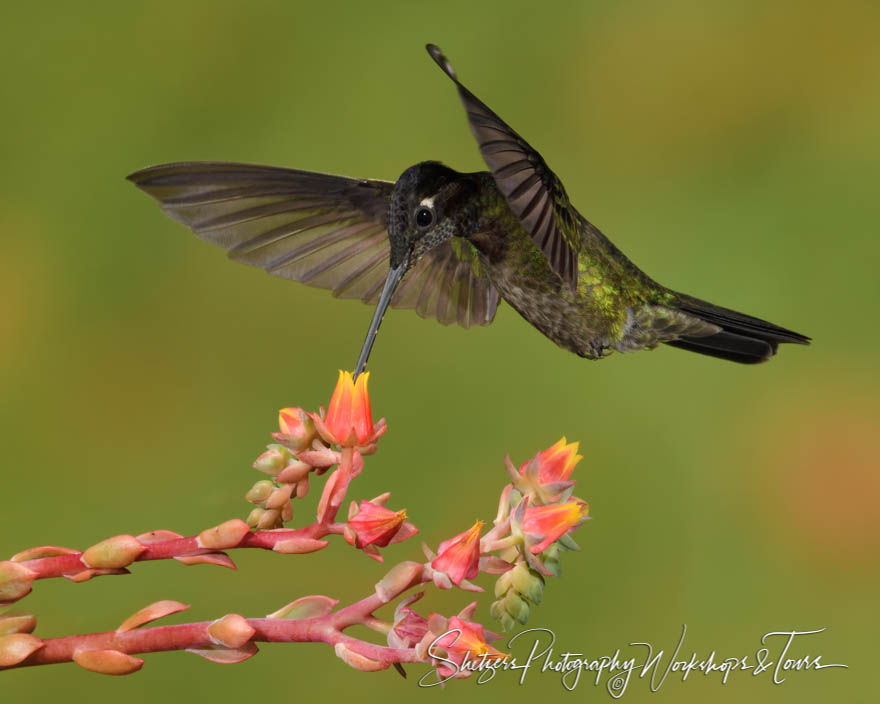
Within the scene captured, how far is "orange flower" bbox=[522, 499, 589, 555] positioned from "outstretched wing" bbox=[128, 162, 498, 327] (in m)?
0.28

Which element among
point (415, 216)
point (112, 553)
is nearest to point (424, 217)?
point (415, 216)

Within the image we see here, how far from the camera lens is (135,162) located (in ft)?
4.25

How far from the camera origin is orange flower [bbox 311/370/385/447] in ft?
1.31

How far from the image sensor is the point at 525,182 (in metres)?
0.47

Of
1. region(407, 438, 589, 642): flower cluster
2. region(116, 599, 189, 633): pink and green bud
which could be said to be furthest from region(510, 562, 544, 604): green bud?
region(116, 599, 189, 633): pink and green bud

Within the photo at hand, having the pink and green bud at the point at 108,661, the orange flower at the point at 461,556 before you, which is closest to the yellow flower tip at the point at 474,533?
the orange flower at the point at 461,556

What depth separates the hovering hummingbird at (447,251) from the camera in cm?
55

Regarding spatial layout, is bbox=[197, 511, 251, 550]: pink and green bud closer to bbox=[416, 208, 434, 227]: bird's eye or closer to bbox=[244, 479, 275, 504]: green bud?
bbox=[244, 479, 275, 504]: green bud

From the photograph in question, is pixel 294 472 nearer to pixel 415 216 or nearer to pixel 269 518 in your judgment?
pixel 269 518

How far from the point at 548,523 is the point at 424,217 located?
0.68 feet

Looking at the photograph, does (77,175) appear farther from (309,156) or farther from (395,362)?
(395,362)

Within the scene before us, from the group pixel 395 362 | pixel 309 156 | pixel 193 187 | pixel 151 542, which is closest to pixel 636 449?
pixel 395 362

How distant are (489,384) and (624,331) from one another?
57 cm

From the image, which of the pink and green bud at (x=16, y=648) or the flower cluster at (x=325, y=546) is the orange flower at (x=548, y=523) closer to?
the flower cluster at (x=325, y=546)
